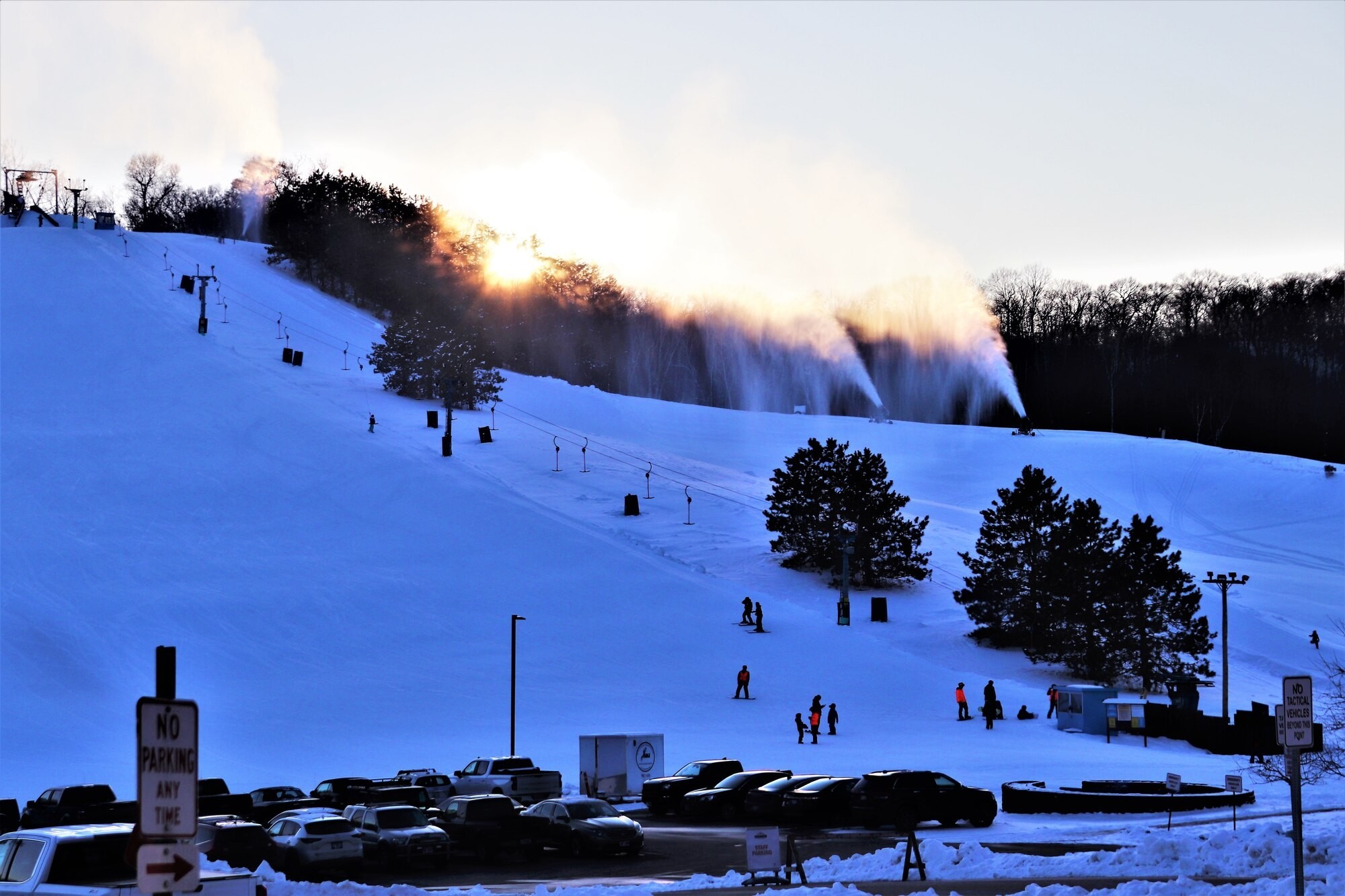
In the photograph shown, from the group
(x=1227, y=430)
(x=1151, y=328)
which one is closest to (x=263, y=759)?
(x=1227, y=430)

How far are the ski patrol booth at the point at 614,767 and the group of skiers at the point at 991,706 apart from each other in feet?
40.7

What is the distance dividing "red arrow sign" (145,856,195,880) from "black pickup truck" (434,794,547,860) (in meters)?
18.1

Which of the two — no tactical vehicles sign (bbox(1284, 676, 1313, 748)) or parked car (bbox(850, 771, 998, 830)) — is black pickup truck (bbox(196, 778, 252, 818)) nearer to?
parked car (bbox(850, 771, 998, 830))

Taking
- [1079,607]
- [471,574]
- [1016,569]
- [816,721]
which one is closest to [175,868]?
[816,721]

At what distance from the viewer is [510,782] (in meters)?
31.4

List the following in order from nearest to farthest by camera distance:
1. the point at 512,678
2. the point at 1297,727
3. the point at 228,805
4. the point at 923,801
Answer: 1. the point at 1297,727
2. the point at 923,801
3. the point at 228,805
4. the point at 512,678

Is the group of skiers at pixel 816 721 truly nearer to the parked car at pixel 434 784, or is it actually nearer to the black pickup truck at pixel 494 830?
the parked car at pixel 434 784

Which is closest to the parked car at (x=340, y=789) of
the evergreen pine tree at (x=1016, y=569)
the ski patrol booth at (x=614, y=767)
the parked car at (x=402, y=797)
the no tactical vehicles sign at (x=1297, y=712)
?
the parked car at (x=402, y=797)

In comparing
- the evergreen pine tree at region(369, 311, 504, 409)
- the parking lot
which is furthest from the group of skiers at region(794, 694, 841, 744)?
the evergreen pine tree at region(369, 311, 504, 409)

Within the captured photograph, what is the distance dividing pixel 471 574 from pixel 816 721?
1869cm

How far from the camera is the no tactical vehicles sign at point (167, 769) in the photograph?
22.7 ft

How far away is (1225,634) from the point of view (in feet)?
154

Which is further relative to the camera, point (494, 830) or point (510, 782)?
point (510, 782)

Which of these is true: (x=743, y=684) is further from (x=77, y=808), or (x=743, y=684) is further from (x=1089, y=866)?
(x=1089, y=866)
